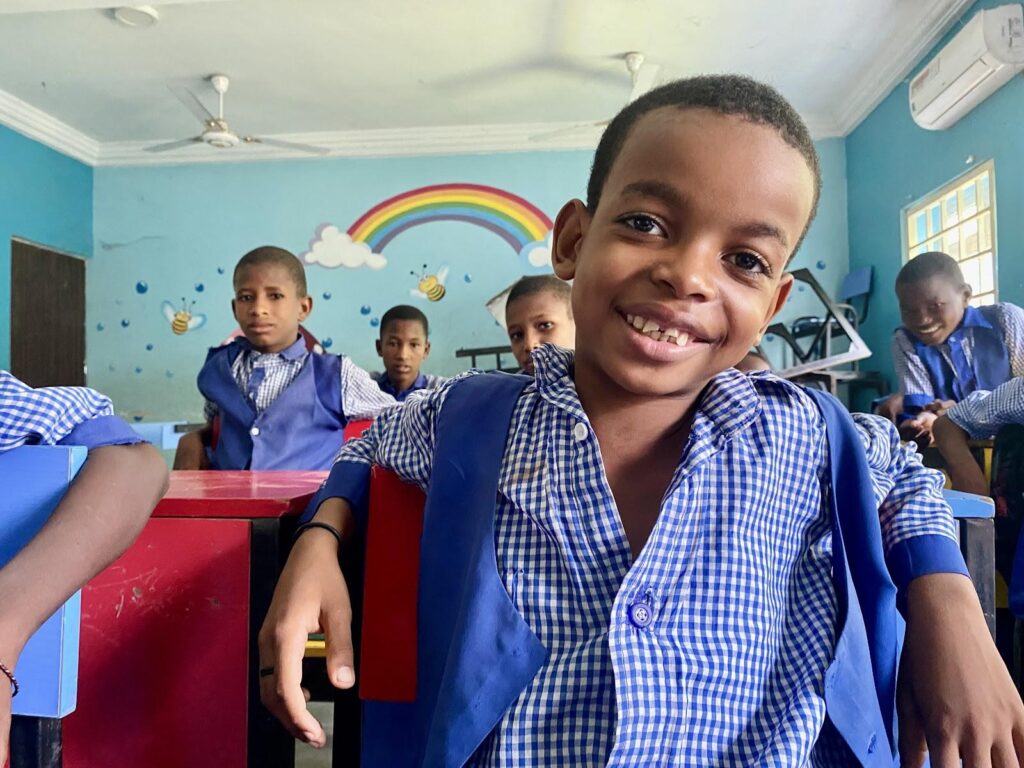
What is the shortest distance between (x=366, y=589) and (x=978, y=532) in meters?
0.67

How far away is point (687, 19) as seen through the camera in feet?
12.8

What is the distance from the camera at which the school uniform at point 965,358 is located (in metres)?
2.92

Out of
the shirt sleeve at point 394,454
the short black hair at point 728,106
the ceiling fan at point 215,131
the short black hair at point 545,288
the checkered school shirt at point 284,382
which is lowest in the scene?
the shirt sleeve at point 394,454

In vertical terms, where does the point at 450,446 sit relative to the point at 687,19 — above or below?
below

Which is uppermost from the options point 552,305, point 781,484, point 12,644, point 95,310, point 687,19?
point 687,19

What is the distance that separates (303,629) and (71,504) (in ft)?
0.84

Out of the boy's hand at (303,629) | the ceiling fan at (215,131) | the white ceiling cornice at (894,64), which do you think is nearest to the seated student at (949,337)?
the white ceiling cornice at (894,64)

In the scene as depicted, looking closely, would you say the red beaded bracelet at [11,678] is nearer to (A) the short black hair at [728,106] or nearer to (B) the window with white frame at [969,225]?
(A) the short black hair at [728,106]

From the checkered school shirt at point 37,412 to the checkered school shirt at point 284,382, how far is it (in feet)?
4.44

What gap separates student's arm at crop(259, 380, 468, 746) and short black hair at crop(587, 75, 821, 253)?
0.94 feet

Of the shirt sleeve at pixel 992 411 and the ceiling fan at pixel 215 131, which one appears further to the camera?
the ceiling fan at pixel 215 131

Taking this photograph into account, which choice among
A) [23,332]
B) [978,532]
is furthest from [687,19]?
[23,332]

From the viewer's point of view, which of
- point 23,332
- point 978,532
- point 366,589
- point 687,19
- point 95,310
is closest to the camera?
point 366,589

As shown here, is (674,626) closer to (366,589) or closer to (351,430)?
(366,589)
